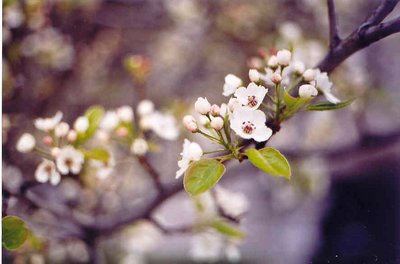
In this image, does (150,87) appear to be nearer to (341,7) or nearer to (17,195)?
(341,7)

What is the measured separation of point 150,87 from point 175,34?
640mm

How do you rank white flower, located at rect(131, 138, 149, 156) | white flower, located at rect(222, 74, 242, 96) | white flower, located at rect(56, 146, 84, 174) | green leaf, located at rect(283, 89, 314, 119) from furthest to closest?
white flower, located at rect(131, 138, 149, 156), white flower, located at rect(56, 146, 84, 174), white flower, located at rect(222, 74, 242, 96), green leaf, located at rect(283, 89, 314, 119)

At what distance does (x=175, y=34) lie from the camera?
3199mm

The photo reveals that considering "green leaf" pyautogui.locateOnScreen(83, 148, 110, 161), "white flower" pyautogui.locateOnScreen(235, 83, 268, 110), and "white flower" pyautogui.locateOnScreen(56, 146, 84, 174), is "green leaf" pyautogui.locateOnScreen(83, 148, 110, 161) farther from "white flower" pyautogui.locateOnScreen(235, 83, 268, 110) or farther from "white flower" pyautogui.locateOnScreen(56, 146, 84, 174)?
"white flower" pyautogui.locateOnScreen(235, 83, 268, 110)

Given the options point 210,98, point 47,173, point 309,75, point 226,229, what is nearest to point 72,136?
point 47,173

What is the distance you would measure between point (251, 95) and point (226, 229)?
0.68m

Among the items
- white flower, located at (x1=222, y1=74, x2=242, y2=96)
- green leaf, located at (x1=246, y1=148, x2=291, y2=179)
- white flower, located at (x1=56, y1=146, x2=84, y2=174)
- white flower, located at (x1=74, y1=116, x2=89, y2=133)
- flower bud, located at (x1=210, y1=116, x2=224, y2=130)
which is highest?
white flower, located at (x1=222, y1=74, x2=242, y2=96)

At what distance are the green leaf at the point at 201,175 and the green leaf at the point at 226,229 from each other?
59cm

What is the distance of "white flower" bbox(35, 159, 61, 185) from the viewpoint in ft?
4.73

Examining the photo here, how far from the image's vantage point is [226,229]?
161 centimetres

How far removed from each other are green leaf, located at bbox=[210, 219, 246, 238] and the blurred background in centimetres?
22

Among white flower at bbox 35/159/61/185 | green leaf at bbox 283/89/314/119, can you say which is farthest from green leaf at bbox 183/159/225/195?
white flower at bbox 35/159/61/185

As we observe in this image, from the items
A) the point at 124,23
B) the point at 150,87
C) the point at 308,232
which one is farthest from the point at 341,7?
the point at 308,232

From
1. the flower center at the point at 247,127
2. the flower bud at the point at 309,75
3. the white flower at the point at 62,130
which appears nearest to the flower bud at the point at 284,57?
the flower bud at the point at 309,75
